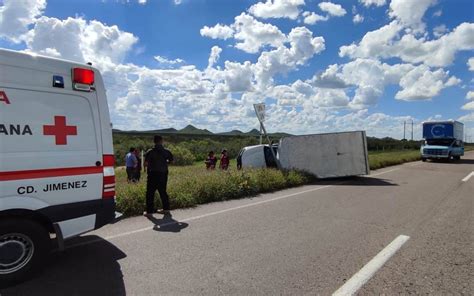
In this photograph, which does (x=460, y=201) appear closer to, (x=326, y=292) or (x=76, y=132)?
(x=326, y=292)

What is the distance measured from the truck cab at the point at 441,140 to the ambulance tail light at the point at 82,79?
99.9 feet

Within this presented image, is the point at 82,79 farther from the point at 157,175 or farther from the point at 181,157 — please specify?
the point at 181,157

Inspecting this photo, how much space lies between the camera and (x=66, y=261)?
15.8 ft

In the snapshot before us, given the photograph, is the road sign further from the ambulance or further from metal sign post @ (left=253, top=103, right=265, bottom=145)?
the ambulance

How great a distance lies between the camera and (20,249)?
4211mm

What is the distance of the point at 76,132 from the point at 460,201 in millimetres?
9800

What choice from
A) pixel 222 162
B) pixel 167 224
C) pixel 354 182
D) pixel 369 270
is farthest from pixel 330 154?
pixel 369 270

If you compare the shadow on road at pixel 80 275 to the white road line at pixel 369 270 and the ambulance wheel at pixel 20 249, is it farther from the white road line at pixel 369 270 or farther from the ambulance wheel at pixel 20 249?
the white road line at pixel 369 270

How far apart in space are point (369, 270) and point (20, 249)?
4.16 meters

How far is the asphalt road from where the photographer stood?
4.10 meters

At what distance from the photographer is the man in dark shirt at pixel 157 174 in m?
8.05

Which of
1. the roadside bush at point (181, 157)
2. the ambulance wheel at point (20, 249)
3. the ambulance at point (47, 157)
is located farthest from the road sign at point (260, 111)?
the roadside bush at point (181, 157)

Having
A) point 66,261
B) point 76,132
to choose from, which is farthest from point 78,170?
point 66,261

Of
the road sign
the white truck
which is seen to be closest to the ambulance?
the road sign
